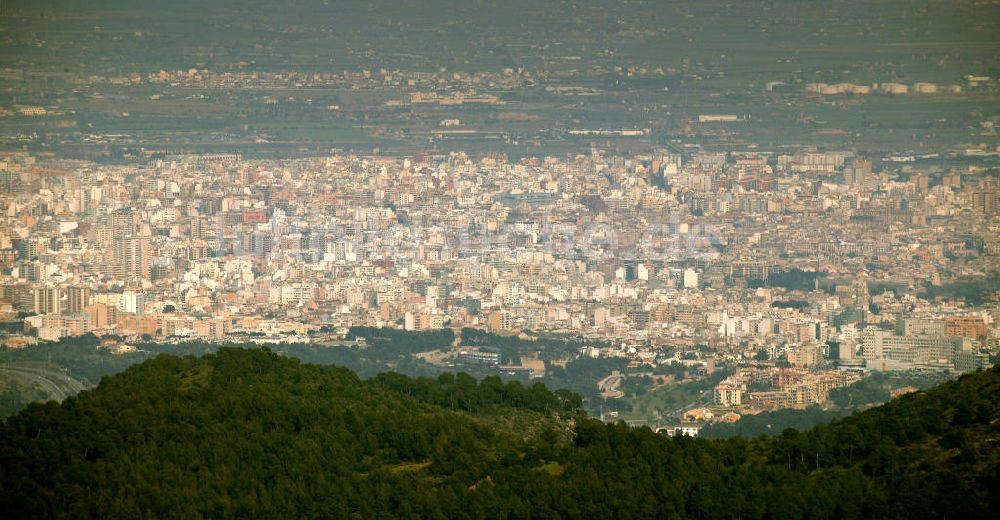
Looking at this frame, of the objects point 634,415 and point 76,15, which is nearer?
point 634,415

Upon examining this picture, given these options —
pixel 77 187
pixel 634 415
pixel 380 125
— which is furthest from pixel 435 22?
pixel 634 415

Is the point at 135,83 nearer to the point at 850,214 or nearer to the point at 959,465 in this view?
the point at 850,214

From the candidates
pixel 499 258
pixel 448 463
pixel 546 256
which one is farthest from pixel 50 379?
pixel 546 256

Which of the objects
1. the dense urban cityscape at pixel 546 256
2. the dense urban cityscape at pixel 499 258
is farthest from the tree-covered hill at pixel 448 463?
the dense urban cityscape at pixel 546 256

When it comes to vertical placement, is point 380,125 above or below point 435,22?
below

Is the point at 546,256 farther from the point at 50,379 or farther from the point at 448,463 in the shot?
the point at 448,463

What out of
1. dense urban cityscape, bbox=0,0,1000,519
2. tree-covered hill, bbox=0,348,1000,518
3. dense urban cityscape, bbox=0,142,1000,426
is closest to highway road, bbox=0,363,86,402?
dense urban cityscape, bbox=0,0,1000,519

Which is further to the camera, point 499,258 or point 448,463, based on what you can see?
point 499,258

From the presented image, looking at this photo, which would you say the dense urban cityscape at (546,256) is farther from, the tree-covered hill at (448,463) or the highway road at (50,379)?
the tree-covered hill at (448,463)
